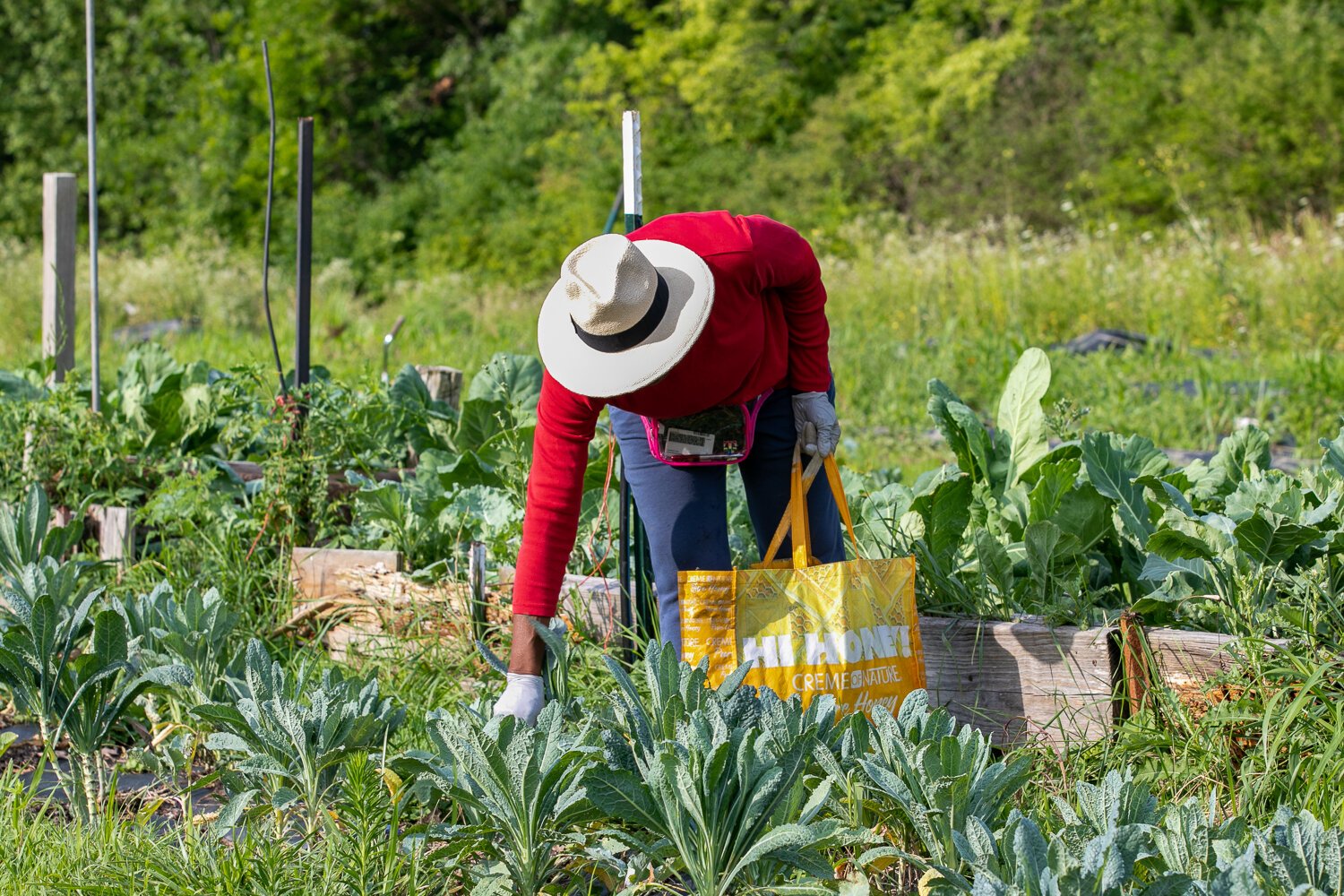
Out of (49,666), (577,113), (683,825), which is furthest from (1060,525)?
(577,113)

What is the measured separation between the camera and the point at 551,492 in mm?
2350

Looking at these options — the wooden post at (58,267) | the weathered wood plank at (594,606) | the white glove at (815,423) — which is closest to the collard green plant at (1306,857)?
the white glove at (815,423)

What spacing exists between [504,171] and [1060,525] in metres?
17.8

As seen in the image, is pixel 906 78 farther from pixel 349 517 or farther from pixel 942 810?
pixel 942 810

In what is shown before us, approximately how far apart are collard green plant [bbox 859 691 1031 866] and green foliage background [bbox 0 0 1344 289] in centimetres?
1193

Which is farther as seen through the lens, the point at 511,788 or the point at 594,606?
the point at 594,606

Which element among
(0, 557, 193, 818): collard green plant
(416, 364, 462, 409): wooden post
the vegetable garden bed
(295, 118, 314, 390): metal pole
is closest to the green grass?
(295, 118, 314, 390): metal pole

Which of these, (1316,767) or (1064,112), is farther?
(1064,112)

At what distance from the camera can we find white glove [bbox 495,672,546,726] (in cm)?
231

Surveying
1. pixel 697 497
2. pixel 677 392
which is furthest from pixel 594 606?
pixel 677 392

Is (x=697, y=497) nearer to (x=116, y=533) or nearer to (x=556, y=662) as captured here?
(x=556, y=662)

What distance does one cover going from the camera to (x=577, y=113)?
1939 centimetres

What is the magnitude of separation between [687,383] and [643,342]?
14 cm

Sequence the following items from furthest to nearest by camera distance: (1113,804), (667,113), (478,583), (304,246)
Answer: (667,113)
(304,246)
(478,583)
(1113,804)
